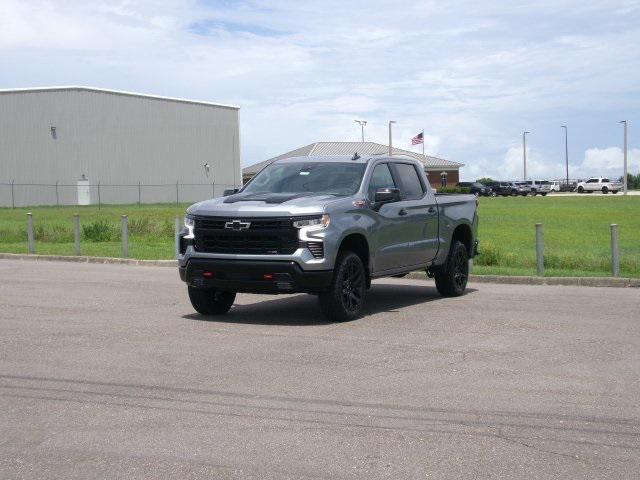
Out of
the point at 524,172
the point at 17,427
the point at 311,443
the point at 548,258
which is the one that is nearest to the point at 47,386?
the point at 17,427

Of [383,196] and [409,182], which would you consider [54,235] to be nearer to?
[409,182]

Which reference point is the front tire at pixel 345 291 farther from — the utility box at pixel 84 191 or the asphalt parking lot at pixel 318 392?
the utility box at pixel 84 191

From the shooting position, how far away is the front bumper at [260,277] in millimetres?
11711

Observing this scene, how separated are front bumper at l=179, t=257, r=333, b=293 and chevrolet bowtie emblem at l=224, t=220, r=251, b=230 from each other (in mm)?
394

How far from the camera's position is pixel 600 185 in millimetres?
107375

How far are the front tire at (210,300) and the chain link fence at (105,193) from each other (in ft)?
175

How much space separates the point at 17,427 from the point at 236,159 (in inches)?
3274

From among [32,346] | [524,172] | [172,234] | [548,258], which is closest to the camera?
[32,346]

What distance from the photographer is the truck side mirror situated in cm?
1295

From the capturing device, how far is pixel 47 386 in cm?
818

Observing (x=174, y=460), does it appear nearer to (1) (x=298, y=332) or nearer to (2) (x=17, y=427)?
(2) (x=17, y=427)

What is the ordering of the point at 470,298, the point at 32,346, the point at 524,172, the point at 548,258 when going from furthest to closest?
the point at 524,172 < the point at 548,258 < the point at 470,298 < the point at 32,346

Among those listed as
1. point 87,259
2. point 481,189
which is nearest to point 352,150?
point 481,189

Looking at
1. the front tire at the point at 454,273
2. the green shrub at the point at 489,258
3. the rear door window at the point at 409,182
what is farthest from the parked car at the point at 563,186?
the rear door window at the point at 409,182
